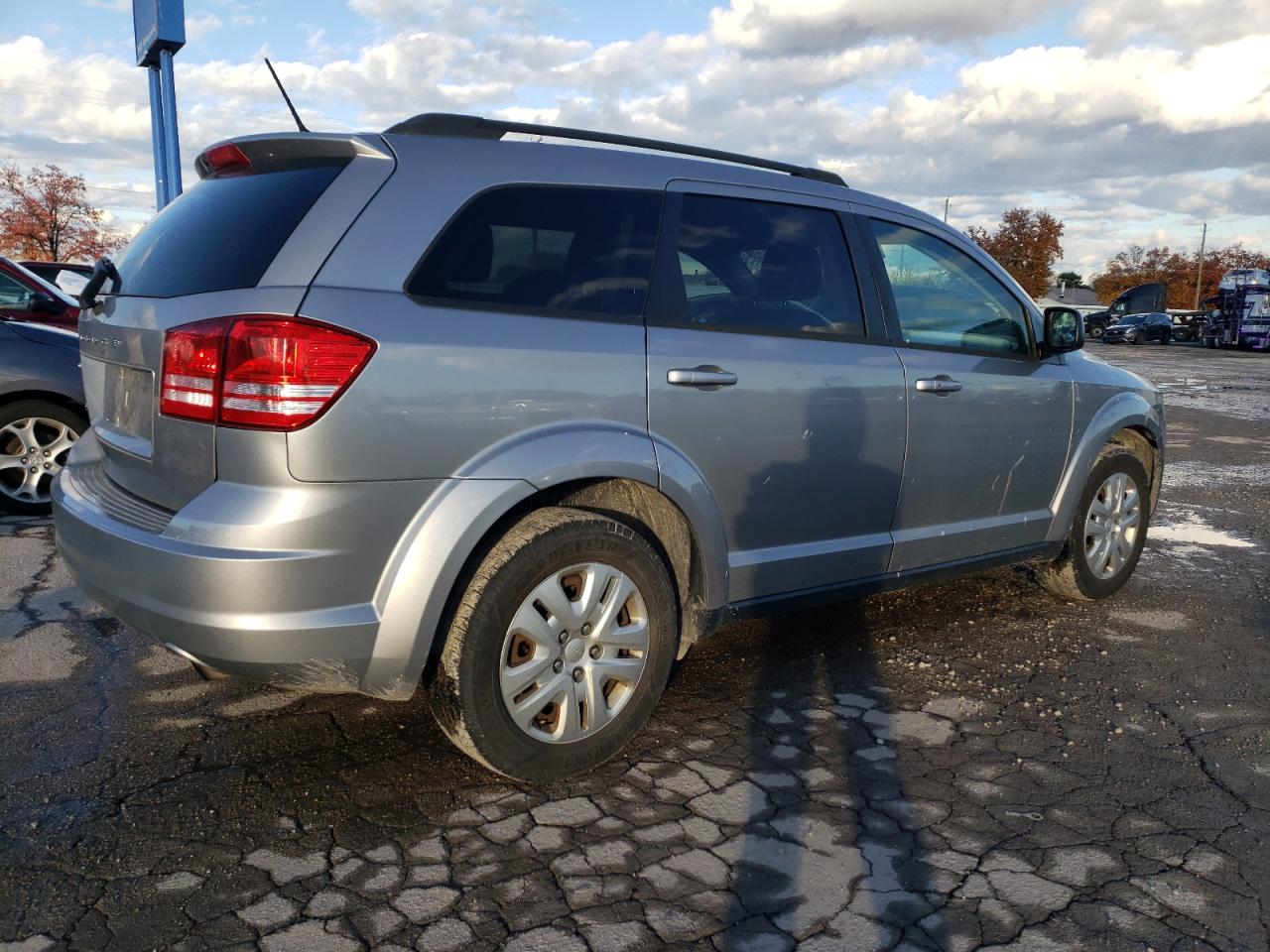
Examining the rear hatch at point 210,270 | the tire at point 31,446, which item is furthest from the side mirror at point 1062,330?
the tire at point 31,446

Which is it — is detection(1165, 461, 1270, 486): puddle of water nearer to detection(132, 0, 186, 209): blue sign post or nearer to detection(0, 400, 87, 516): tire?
detection(0, 400, 87, 516): tire

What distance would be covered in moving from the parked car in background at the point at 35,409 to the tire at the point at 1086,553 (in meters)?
5.49

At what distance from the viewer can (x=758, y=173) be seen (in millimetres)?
3783

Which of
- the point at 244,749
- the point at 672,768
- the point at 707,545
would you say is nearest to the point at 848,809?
the point at 672,768

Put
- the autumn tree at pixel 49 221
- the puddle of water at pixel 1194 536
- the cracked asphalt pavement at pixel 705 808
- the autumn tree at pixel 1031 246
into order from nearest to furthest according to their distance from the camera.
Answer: the cracked asphalt pavement at pixel 705 808
the puddle of water at pixel 1194 536
the autumn tree at pixel 49 221
the autumn tree at pixel 1031 246

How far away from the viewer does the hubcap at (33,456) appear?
20.7ft

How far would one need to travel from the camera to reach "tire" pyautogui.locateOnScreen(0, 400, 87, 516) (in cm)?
626

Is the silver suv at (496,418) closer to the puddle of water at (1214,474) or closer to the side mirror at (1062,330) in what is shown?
the side mirror at (1062,330)

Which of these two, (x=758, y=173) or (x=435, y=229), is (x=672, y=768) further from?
(x=758, y=173)

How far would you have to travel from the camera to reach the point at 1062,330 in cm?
462

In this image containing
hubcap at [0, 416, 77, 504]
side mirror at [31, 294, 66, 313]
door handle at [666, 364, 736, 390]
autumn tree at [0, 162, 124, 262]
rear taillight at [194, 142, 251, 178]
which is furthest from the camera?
autumn tree at [0, 162, 124, 262]

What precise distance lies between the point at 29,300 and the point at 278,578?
4.95 metres

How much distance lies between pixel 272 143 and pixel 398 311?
2.34 feet

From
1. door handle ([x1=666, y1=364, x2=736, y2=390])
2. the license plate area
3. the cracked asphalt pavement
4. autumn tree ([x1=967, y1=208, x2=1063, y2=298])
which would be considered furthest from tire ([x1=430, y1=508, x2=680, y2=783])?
autumn tree ([x1=967, y1=208, x2=1063, y2=298])
